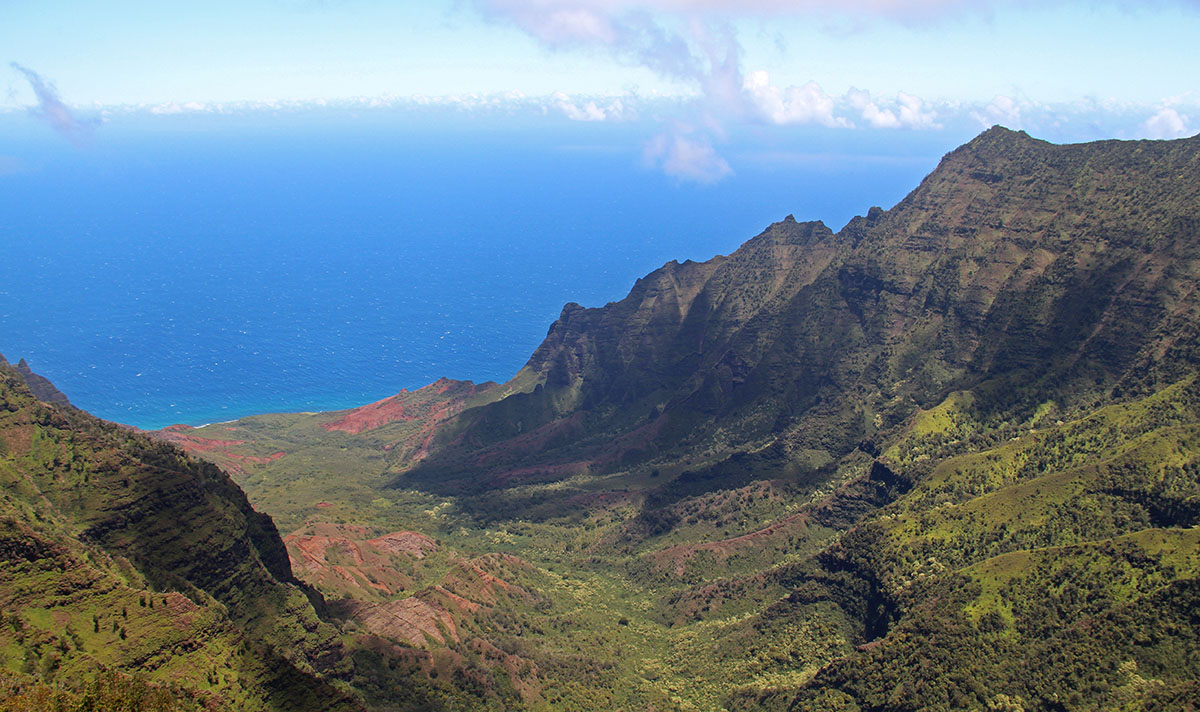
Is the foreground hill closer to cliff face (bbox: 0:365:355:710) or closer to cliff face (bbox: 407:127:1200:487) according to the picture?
cliff face (bbox: 407:127:1200:487)

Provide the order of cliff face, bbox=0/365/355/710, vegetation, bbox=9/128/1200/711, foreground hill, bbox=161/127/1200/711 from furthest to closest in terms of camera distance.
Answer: foreground hill, bbox=161/127/1200/711 < vegetation, bbox=9/128/1200/711 < cliff face, bbox=0/365/355/710

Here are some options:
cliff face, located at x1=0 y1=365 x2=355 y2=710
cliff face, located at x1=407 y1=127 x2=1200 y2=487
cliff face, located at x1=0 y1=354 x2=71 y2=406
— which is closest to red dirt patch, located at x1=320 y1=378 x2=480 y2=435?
cliff face, located at x1=407 y1=127 x2=1200 y2=487

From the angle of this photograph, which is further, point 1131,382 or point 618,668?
point 1131,382

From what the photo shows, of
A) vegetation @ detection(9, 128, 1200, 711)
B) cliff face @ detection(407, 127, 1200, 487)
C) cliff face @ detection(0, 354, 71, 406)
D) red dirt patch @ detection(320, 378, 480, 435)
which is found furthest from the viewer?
red dirt patch @ detection(320, 378, 480, 435)

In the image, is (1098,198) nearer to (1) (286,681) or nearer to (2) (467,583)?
(2) (467,583)

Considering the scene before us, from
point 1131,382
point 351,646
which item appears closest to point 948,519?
point 1131,382

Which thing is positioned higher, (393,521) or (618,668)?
(393,521)

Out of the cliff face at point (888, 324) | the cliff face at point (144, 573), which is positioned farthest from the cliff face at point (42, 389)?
the cliff face at point (144, 573)

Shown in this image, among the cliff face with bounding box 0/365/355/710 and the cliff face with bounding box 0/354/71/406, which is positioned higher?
the cliff face with bounding box 0/354/71/406
